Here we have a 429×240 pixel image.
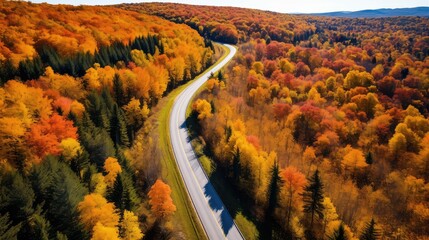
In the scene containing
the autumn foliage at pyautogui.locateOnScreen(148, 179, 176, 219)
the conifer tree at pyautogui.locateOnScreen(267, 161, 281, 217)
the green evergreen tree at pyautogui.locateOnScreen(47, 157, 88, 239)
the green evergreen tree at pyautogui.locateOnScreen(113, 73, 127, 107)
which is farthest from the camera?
the green evergreen tree at pyautogui.locateOnScreen(113, 73, 127, 107)

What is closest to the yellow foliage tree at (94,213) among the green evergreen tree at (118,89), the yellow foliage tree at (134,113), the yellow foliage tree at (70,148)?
the yellow foliage tree at (70,148)

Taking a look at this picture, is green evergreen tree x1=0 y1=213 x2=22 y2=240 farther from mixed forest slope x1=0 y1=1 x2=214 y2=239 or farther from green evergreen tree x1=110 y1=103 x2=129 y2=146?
green evergreen tree x1=110 y1=103 x2=129 y2=146

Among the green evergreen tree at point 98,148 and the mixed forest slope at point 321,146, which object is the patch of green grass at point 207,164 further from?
the green evergreen tree at point 98,148

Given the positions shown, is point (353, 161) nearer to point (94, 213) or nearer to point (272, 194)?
point (272, 194)

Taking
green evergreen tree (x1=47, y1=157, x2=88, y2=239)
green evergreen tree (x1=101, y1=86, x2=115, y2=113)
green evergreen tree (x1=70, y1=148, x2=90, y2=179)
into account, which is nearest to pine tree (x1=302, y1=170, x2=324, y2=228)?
green evergreen tree (x1=47, y1=157, x2=88, y2=239)

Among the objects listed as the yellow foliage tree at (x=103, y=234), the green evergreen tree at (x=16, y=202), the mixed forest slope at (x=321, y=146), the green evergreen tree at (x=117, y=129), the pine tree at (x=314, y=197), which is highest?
the green evergreen tree at (x=16, y=202)

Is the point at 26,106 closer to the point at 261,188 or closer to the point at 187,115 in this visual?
the point at 187,115
